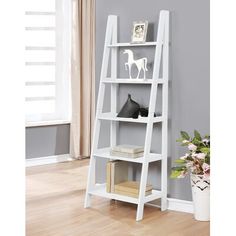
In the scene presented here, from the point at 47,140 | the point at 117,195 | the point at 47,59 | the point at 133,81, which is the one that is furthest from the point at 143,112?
the point at 47,59

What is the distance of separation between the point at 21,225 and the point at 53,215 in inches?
83.0

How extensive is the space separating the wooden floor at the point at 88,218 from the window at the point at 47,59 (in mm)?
1530

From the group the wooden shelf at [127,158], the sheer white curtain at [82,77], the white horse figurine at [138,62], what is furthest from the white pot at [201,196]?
the sheer white curtain at [82,77]

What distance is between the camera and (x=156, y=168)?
3992 millimetres

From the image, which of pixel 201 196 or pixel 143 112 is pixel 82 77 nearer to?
pixel 143 112

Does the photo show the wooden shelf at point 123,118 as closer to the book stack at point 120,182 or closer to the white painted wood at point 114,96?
the white painted wood at point 114,96

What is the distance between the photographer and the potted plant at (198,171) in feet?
11.4

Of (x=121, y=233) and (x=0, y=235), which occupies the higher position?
(x=0, y=235)

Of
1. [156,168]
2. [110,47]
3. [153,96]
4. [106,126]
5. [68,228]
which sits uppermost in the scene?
[110,47]

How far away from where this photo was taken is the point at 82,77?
6250 millimetres

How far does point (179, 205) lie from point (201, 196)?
0.37 metres

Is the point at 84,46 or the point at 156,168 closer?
the point at 156,168

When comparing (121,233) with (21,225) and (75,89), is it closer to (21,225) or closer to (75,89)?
(21,225)

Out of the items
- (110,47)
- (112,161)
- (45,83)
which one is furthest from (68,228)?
(45,83)
